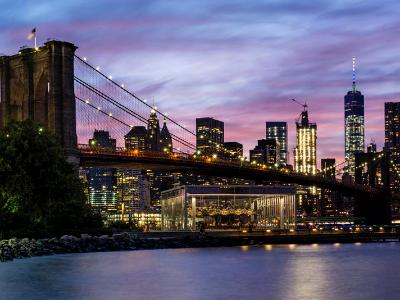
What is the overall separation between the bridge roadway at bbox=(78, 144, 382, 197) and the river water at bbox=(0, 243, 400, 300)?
28366 mm

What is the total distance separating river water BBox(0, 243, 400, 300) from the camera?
1671 inches

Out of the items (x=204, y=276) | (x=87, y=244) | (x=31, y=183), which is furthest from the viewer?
(x=87, y=244)

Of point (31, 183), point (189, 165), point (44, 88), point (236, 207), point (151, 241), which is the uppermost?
point (44, 88)

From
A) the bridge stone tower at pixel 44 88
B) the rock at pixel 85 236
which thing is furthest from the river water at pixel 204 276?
the bridge stone tower at pixel 44 88

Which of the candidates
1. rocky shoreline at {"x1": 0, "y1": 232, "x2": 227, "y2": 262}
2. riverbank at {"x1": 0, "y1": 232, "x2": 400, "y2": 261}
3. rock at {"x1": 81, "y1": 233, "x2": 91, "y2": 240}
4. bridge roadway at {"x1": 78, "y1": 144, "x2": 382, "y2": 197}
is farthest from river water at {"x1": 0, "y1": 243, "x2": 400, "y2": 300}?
bridge roadway at {"x1": 78, "y1": 144, "x2": 382, "y2": 197}

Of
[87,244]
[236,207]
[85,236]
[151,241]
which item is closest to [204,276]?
[87,244]

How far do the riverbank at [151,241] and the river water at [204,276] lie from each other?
85.3 inches

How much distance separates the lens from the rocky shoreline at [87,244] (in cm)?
6488

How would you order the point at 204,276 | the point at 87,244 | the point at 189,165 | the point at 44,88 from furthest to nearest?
1. the point at 189,165
2. the point at 44,88
3. the point at 87,244
4. the point at 204,276

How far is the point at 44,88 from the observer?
105 meters

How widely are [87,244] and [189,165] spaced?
1451 inches

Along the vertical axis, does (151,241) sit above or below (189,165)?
below

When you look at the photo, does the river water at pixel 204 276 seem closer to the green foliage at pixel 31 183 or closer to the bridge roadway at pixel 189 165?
the green foliage at pixel 31 183

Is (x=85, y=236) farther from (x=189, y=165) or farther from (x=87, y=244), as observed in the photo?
(x=189, y=165)
